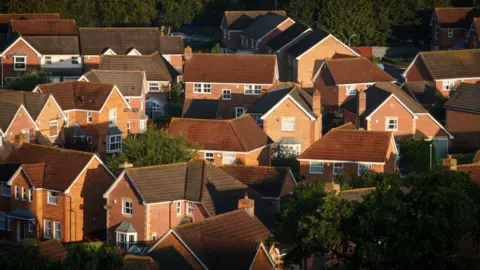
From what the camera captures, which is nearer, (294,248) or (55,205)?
(294,248)

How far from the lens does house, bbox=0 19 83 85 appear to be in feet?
333

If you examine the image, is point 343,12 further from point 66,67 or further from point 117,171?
point 117,171

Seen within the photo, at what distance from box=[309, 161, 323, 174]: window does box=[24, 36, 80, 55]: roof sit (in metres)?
32.6

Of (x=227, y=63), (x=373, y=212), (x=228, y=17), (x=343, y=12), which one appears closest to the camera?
(x=373, y=212)

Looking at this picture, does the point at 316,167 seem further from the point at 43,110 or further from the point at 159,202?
the point at 43,110

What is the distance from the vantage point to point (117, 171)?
231ft

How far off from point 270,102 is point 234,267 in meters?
31.6

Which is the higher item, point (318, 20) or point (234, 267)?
point (318, 20)

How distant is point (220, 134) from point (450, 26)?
4339cm

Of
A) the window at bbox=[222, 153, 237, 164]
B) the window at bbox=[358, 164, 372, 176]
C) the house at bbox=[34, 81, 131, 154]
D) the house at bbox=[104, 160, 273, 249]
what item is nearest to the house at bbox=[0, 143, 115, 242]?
the house at bbox=[104, 160, 273, 249]

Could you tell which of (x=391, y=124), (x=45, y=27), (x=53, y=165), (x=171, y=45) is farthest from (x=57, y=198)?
(x=171, y=45)

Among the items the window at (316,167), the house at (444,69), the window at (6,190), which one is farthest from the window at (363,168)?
the house at (444,69)

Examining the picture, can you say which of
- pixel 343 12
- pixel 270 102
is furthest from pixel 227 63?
pixel 343 12

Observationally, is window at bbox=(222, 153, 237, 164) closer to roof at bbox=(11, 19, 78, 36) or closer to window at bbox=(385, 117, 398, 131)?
window at bbox=(385, 117, 398, 131)
